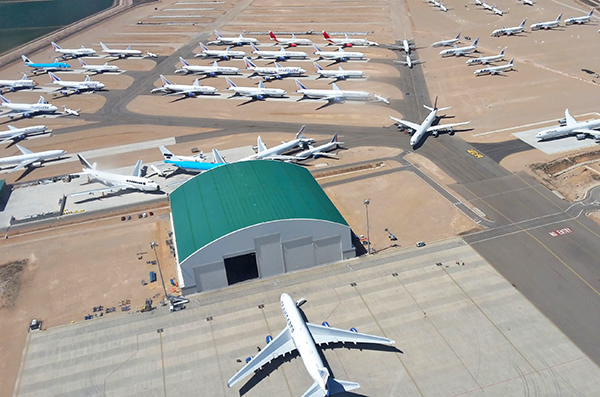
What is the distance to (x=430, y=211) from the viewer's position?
269ft

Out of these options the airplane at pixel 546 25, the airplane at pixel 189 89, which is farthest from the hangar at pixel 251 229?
the airplane at pixel 546 25

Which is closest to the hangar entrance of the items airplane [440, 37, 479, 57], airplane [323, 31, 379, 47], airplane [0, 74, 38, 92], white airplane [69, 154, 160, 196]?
white airplane [69, 154, 160, 196]

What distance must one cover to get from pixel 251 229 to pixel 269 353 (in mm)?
18213

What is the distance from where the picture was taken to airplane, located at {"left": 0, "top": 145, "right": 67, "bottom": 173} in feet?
348

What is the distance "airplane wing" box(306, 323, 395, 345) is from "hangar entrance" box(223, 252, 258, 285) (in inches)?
677

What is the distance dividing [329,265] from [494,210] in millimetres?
35088

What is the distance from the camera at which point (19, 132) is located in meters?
121

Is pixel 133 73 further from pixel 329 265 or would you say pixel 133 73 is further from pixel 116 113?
pixel 329 265

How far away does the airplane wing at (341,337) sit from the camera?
53.5 metres

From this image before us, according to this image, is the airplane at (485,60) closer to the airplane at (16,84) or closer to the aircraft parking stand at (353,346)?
the aircraft parking stand at (353,346)

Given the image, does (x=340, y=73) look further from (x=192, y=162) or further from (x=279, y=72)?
(x=192, y=162)

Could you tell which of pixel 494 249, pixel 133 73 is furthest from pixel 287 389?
pixel 133 73

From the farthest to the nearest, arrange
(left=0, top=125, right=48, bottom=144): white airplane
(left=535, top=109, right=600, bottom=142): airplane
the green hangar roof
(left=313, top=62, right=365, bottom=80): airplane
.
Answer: (left=313, top=62, right=365, bottom=80): airplane
(left=0, top=125, right=48, bottom=144): white airplane
(left=535, top=109, right=600, bottom=142): airplane
the green hangar roof

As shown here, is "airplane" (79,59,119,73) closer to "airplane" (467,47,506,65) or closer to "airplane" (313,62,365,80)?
"airplane" (313,62,365,80)
